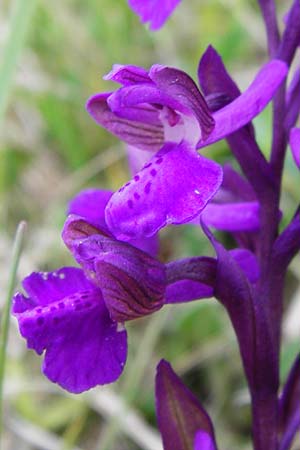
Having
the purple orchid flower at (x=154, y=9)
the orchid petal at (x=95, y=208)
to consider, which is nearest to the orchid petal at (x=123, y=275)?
the orchid petal at (x=95, y=208)

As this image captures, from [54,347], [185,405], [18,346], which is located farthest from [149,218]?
[18,346]

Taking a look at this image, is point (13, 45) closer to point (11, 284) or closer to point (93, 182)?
point (11, 284)

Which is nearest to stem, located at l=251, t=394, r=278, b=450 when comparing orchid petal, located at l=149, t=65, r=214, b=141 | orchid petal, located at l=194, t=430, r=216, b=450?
orchid petal, located at l=194, t=430, r=216, b=450

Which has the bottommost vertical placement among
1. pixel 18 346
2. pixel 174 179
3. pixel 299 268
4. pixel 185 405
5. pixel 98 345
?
pixel 299 268

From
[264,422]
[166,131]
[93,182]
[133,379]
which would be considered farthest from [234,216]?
[93,182]

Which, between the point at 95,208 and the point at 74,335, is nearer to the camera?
the point at 74,335

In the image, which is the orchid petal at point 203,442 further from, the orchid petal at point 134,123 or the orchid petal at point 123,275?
the orchid petal at point 134,123

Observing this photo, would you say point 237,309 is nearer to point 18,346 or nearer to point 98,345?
point 98,345
